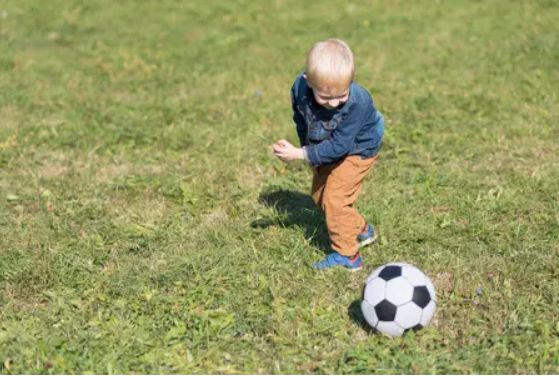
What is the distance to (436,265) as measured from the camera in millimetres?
4664

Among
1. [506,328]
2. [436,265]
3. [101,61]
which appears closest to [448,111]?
[436,265]

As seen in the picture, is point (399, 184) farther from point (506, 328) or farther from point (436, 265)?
point (506, 328)

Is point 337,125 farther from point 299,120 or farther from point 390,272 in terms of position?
point 390,272

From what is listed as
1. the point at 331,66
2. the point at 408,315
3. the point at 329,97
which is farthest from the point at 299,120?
the point at 408,315

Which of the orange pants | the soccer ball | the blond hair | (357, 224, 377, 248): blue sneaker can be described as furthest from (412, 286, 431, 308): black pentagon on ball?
the blond hair

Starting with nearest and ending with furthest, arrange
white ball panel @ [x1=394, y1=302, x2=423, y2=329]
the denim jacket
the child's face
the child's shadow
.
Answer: white ball panel @ [x1=394, y1=302, x2=423, y2=329], the child's face, the denim jacket, the child's shadow

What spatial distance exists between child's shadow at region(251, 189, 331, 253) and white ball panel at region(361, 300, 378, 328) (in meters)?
0.93

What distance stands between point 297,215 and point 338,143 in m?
1.23

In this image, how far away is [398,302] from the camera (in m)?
3.89

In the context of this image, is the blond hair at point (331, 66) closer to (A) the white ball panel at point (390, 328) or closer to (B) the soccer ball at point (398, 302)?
(B) the soccer ball at point (398, 302)

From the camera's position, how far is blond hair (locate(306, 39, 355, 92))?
153 inches

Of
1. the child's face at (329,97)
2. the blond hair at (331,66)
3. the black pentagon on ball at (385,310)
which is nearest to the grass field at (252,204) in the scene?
the black pentagon on ball at (385,310)

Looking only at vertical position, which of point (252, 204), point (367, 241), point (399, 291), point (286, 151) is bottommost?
point (252, 204)

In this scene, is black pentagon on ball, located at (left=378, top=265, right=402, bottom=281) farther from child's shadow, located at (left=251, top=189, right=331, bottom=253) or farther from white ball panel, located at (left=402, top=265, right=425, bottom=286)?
child's shadow, located at (left=251, top=189, right=331, bottom=253)
